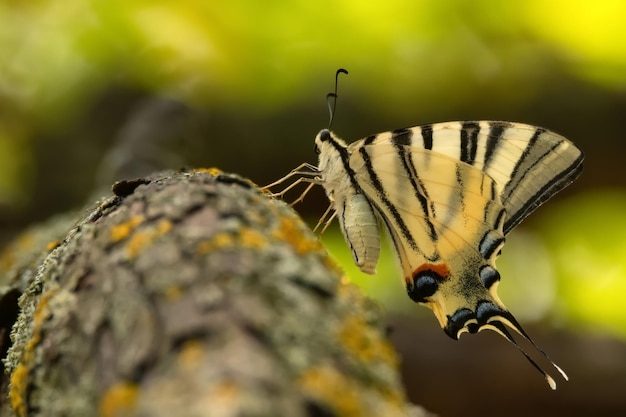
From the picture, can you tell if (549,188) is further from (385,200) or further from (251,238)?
(251,238)

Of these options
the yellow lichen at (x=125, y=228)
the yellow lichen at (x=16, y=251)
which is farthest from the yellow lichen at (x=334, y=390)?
the yellow lichen at (x=16, y=251)

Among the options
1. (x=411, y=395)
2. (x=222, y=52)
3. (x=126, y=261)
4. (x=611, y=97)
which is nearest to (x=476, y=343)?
(x=411, y=395)

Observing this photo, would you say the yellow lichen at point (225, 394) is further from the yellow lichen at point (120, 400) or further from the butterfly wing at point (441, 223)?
the butterfly wing at point (441, 223)

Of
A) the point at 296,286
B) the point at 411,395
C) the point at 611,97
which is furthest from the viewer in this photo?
the point at 611,97

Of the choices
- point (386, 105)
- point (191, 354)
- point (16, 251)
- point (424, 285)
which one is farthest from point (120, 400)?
point (386, 105)

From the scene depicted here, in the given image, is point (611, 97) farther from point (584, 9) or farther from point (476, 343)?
point (476, 343)

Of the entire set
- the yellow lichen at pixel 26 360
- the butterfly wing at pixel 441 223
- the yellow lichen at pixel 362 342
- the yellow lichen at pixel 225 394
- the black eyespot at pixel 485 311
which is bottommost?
the yellow lichen at pixel 225 394

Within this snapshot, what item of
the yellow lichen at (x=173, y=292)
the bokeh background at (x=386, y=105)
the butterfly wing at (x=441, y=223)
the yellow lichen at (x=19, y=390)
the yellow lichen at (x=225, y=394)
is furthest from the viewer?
the bokeh background at (x=386, y=105)

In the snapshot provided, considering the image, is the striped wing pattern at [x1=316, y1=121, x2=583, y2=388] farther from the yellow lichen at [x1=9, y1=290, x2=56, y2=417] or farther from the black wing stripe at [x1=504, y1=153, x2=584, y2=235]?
the yellow lichen at [x1=9, y1=290, x2=56, y2=417]
